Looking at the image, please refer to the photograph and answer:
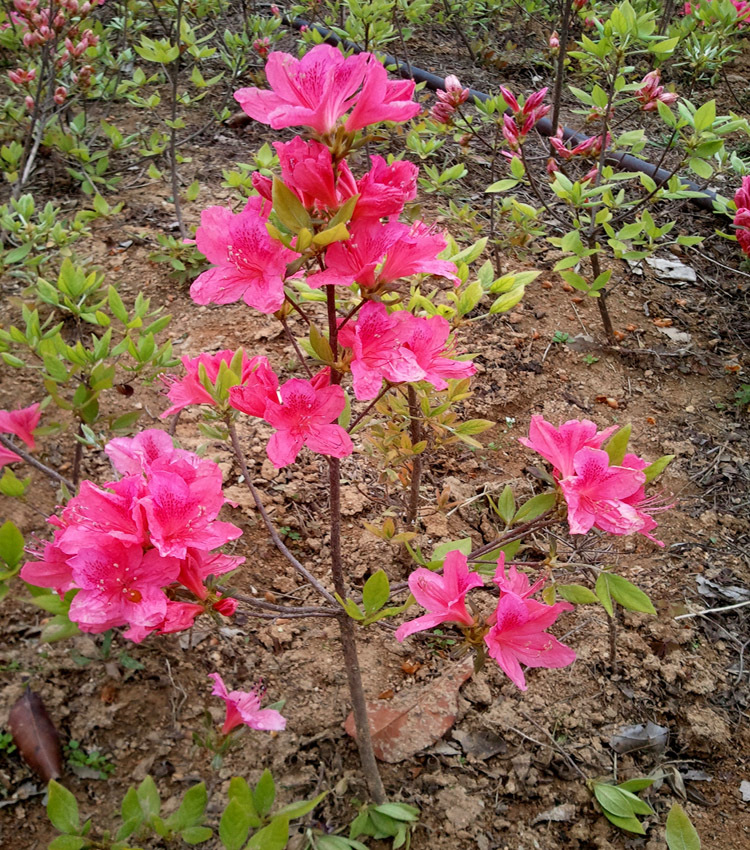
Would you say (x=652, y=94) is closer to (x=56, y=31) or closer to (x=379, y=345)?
(x=379, y=345)

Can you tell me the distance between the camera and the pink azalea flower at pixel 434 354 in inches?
44.7

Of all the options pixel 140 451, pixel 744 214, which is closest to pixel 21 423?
pixel 140 451

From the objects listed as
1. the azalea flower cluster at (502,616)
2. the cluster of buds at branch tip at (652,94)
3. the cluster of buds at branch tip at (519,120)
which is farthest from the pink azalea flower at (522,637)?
the cluster of buds at branch tip at (652,94)

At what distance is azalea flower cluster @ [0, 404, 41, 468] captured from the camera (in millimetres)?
1443

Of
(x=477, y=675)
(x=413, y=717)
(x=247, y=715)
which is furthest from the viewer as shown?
(x=477, y=675)

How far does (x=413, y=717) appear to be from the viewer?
1648 mm

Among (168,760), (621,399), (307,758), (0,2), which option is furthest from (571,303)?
(0,2)

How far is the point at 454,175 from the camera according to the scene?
283 centimetres

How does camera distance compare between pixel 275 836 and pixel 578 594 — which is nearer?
pixel 275 836

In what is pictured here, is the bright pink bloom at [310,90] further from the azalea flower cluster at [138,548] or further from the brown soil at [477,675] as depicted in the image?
the brown soil at [477,675]

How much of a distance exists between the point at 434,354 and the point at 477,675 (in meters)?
1.00

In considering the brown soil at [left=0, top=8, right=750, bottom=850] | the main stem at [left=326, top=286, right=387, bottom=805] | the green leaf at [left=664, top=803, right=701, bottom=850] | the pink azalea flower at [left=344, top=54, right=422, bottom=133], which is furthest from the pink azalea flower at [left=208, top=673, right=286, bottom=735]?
the pink azalea flower at [left=344, top=54, right=422, bottom=133]

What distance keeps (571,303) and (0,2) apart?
326 cm

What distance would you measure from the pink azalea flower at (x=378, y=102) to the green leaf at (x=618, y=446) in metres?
0.58
